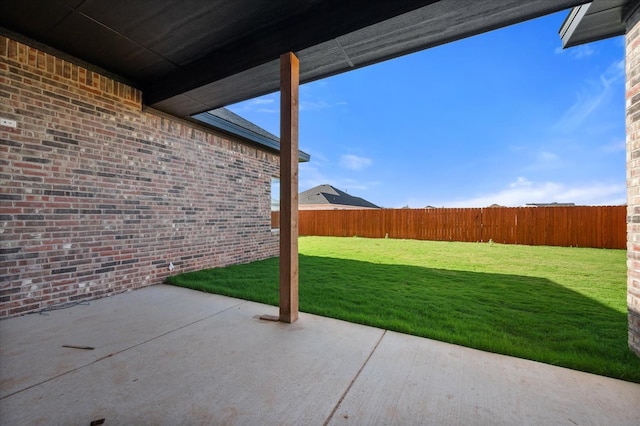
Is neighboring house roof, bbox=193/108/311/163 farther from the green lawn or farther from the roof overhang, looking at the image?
the roof overhang

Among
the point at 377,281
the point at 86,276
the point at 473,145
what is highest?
the point at 473,145

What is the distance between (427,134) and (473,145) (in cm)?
482

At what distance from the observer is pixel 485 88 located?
62.3 feet

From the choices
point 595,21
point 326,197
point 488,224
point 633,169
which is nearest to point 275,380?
point 633,169

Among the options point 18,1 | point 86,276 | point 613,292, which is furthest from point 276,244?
point 613,292

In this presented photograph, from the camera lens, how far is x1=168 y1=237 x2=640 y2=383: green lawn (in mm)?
2377

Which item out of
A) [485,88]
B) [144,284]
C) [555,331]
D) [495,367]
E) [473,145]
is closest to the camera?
[495,367]

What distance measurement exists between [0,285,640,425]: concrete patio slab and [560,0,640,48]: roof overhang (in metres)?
3.03

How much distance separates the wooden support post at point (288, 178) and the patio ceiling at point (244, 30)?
12.9 inches

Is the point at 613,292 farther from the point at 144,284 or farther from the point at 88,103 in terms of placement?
the point at 88,103

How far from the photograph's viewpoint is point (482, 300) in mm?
3725

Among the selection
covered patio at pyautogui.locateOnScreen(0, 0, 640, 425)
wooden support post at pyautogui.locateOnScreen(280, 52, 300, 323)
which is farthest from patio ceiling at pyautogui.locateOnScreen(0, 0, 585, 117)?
wooden support post at pyautogui.locateOnScreen(280, 52, 300, 323)

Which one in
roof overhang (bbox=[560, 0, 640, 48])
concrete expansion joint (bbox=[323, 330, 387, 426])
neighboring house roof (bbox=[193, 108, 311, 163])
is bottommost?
concrete expansion joint (bbox=[323, 330, 387, 426])

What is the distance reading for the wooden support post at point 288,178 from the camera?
114 inches
